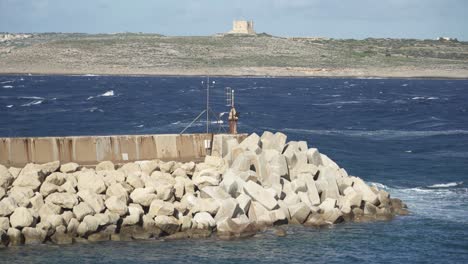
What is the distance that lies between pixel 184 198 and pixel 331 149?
20.6m

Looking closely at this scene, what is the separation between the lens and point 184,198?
25.7 m

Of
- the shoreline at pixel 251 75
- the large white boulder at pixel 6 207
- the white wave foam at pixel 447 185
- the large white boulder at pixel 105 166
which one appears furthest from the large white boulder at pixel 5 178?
the shoreline at pixel 251 75

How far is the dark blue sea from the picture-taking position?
23.5 m

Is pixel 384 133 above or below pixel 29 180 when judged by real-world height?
below

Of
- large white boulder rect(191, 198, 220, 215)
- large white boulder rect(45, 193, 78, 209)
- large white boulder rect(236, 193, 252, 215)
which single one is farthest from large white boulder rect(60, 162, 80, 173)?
large white boulder rect(236, 193, 252, 215)

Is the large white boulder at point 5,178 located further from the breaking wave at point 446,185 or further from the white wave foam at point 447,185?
the white wave foam at point 447,185

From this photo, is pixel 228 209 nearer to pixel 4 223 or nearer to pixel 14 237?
pixel 14 237

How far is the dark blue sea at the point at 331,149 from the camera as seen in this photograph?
23469 mm

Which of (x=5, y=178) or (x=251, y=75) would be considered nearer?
(x=5, y=178)

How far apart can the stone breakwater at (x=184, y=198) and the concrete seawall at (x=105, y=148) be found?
939 mm

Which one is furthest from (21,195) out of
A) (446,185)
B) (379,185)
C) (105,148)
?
(446,185)

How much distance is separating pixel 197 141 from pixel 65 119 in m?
32.3

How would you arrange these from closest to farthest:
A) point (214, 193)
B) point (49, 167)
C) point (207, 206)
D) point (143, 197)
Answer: point (143, 197) → point (207, 206) → point (214, 193) → point (49, 167)

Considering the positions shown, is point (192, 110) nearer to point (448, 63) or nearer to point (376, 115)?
point (376, 115)
